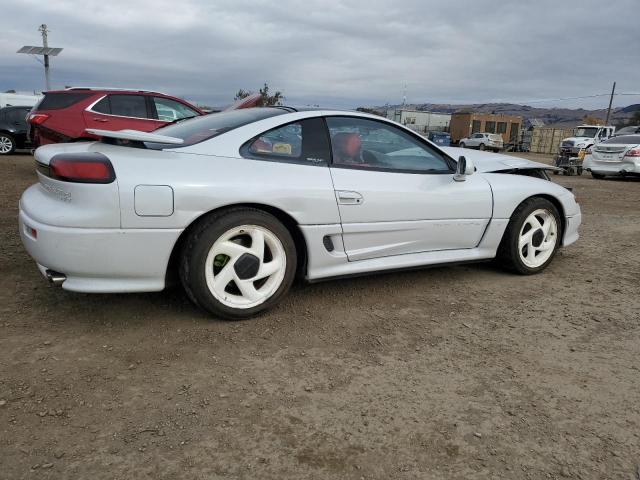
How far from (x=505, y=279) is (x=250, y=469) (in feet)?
9.56

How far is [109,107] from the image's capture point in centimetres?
810

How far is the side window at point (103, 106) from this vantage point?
26.3 ft

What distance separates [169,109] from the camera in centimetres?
851

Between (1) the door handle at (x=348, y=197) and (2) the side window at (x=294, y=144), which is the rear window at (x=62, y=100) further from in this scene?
(1) the door handle at (x=348, y=197)

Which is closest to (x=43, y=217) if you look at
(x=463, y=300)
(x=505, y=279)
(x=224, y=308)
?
(x=224, y=308)

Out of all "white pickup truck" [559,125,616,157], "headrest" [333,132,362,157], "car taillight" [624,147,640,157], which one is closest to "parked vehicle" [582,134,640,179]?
"car taillight" [624,147,640,157]

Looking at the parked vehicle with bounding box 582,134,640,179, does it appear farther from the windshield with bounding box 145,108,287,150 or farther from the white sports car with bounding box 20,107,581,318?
the windshield with bounding box 145,108,287,150

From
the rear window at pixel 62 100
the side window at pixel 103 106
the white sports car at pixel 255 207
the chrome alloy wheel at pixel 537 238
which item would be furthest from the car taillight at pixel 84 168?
the rear window at pixel 62 100

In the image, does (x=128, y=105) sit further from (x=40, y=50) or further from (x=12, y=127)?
(x=40, y=50)

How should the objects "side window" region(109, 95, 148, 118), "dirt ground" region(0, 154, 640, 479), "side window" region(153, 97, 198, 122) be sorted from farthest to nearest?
"side window" region(153, 97, 198, 122)
"side window" region(109, 95, 148, 118)
"dirt ground" region(0, 154, 640, 479)

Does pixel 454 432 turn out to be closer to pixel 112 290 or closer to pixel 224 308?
pixel 224 308

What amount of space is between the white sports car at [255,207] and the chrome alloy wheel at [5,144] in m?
12.8

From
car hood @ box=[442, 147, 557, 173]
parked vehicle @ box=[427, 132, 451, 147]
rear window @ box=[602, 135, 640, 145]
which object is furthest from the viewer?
parked vehicle @ box=[427, 132, 451, 147]

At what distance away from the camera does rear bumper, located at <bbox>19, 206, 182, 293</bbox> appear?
260cm
